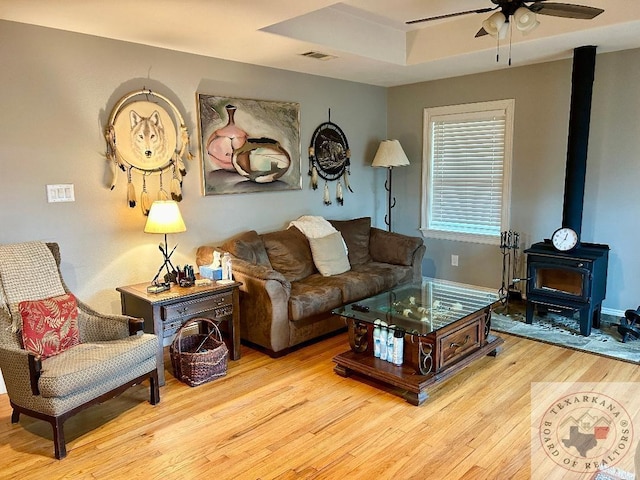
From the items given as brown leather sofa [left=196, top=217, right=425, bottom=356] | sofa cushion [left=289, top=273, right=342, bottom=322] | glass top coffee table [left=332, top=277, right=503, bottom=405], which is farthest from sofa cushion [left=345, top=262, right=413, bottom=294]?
glass top coffee table [left=332, top=277, right=503, bottom=405]

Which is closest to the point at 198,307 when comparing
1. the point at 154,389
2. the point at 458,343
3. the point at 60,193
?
the point at 154,389

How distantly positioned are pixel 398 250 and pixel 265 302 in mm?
1782

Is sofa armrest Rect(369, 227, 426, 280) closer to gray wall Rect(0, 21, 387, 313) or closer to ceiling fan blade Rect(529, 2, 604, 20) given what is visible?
gray wall Rect(0, 21, 387, 313)

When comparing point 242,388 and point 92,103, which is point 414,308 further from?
point 92,103

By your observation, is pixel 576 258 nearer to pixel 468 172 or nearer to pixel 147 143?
pixel 468 172

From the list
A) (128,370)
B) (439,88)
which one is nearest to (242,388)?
(128,370)

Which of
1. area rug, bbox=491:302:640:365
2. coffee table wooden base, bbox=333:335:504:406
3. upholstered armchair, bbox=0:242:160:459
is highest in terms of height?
upholstered armchair, bbox=0:242:160:459

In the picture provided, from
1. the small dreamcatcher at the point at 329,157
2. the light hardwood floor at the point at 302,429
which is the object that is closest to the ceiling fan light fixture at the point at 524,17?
the light hardwood floor at the point at 302,429

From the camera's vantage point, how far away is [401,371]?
Result: 312 cm

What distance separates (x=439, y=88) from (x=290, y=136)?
72.1 inches

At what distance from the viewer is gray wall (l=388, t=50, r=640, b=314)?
13.6 feet

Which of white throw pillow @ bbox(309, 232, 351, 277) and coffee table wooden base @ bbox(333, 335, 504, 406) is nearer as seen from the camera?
coffee table wooden base @ bbox(333, 335, 504, 406)

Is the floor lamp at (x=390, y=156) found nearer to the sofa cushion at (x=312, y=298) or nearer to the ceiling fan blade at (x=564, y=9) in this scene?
the sofa cushion at (x=312, y=298)

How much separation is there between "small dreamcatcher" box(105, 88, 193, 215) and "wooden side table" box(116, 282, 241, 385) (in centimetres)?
79
